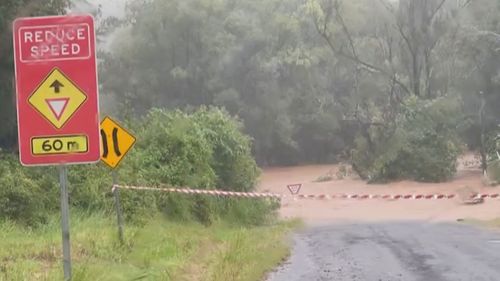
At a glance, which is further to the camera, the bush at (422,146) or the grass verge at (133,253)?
the bush at (422,146)

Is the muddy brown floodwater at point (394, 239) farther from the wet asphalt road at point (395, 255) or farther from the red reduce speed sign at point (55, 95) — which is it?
the red reduce speed sign at point (55, 95)

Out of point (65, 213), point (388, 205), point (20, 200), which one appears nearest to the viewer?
point (65, 213)

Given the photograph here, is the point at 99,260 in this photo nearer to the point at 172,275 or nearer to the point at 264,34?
the point at 172,275

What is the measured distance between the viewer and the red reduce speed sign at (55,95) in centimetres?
664

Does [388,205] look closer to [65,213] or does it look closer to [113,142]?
[113,142]

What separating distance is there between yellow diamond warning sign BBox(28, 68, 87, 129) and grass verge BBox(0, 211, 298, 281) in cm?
260

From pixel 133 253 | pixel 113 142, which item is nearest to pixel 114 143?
pixel 113 142

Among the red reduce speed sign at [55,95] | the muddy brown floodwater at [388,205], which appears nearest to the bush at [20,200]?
the red reduce speed sign at [55,95]

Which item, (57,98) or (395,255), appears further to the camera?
(395,255)

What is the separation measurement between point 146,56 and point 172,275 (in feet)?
158

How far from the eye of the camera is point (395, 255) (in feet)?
50.9

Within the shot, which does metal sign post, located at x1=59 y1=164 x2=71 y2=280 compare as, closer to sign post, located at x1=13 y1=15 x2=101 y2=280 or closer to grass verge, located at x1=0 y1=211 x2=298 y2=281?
sign post, located at x1=13 y1=15 x2=101 y2=280

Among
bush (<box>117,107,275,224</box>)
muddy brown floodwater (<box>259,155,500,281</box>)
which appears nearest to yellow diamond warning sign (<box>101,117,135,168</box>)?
muddy brown floodwater (<box>259,155,500,281</box>)

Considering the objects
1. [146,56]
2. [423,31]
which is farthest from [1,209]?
[146,56]
